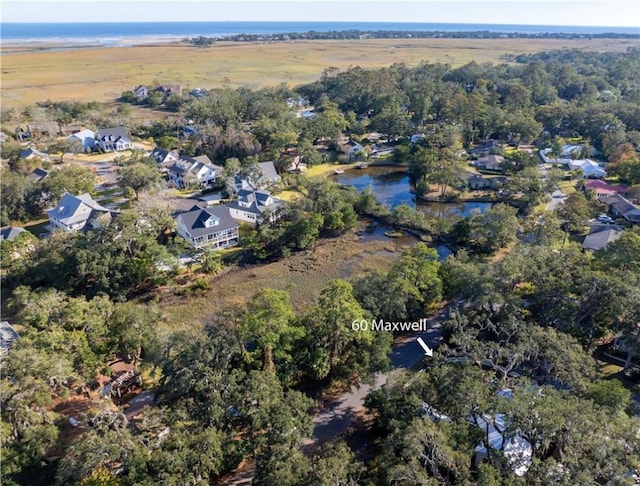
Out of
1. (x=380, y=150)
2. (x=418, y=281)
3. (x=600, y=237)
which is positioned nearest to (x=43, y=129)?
(x=380, y=150)

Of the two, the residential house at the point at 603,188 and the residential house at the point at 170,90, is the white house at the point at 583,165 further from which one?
the residential house at the point at 170,90

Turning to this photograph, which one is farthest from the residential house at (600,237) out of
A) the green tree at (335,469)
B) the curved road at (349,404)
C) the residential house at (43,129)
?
the residential house at (43,129)

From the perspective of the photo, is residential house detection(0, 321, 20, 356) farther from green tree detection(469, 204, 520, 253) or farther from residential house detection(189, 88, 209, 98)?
residential house detection(189, 88, 209, 98)

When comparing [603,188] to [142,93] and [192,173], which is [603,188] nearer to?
[192,173]

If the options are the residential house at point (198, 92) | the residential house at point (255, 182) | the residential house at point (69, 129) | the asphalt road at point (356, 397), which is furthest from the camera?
the residential house at point (198, 92)

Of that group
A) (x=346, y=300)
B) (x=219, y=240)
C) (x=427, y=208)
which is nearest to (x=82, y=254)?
(x=219, y=240)

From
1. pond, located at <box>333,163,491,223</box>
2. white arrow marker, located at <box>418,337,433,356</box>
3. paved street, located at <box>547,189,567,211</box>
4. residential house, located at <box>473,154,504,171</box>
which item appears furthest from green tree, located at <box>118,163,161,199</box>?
paved street, located at <box>547,189,567,211</box>

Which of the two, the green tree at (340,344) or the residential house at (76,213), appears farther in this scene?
the residential house at (76,213)
